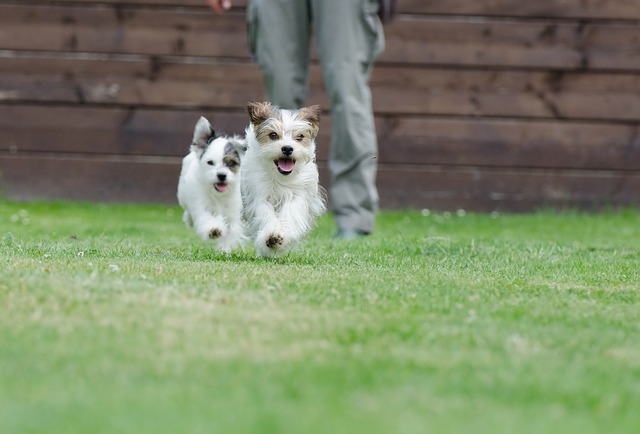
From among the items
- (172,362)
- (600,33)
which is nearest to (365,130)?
(600,33)

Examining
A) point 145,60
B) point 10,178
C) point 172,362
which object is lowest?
point 10,178

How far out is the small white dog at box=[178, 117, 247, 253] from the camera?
6.22 metres

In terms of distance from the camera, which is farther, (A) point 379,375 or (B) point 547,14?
(B) point 547,14

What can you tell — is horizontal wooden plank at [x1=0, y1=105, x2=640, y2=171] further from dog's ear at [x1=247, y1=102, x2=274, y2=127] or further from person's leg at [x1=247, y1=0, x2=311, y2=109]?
dog's ear at [x1=247, y1=102, x2=274, y2=127]

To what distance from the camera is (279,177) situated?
569 cm

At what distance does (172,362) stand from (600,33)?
7819 mm

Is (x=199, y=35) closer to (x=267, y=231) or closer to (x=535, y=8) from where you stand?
(x=535, y=8)

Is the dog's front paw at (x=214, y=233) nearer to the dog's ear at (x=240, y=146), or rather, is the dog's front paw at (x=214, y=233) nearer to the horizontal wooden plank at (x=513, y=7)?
the dog's ear at (x=240, y=146)

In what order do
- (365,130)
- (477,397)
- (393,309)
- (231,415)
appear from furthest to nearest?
1. (365,130)
2. (393,309)
3. (477,397)
4. (231,415)

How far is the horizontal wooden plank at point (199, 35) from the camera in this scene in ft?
32.5

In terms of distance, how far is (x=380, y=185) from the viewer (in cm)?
1009

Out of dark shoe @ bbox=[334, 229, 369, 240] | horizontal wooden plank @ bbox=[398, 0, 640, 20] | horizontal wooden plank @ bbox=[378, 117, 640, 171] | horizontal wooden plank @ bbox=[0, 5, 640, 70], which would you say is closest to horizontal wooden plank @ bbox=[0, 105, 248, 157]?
horizontal wooden plank @ bbox=[0, 5, 640, 70]

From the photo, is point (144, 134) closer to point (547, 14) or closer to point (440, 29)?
point (440, 29)

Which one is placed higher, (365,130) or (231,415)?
(231,415)
